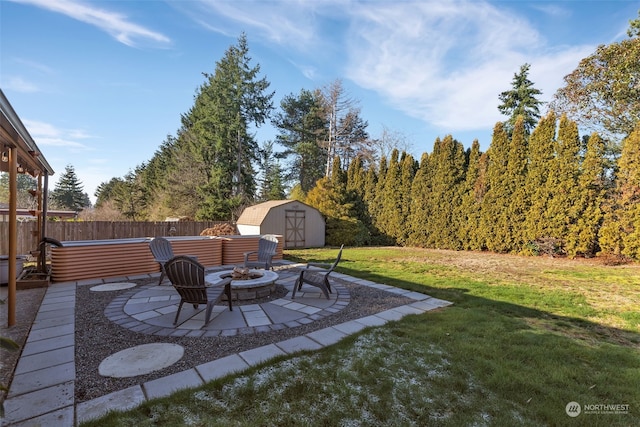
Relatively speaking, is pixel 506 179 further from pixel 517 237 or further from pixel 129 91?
pixel 129 91

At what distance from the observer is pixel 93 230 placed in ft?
37.4

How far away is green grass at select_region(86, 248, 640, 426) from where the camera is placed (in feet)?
6.09

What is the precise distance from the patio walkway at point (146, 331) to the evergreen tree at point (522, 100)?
64.0ft

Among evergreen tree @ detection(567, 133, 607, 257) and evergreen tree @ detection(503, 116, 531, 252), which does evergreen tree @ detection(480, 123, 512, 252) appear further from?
evergreen tree @ detection(567, 133, 607, 257)

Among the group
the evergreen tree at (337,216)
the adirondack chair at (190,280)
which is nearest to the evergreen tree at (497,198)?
the evergreen tree at (337,216)

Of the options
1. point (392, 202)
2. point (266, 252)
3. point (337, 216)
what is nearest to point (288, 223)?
point (337, 216)

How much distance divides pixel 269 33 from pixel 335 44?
2855 millimetres

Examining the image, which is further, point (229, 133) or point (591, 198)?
point (229, 133)

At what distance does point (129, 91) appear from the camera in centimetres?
798

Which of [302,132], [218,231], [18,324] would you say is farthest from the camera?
[302,132]

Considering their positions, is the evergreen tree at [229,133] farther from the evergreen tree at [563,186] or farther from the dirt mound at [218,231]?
the evergreen tree at [563,186]

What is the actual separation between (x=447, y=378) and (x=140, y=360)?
2.64 meters

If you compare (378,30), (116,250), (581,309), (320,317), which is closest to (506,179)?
(378,30)

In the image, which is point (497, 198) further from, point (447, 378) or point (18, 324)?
point (18, 324)
